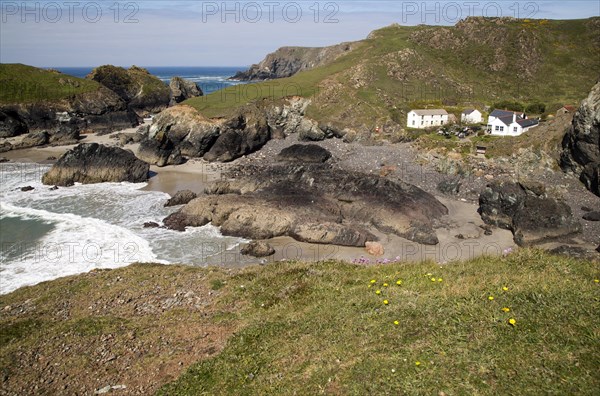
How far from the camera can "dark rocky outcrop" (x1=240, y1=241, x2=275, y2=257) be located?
2847 centimetres

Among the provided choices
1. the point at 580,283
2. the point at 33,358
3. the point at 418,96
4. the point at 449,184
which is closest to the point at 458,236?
the point at 449,184

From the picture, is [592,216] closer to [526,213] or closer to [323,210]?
[526,213]

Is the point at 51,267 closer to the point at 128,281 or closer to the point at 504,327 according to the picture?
the point at 128,281

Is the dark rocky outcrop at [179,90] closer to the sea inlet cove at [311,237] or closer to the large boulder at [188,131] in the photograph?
the sea inlet cove at [311,237]

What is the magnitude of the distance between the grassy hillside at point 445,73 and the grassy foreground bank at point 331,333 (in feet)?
169

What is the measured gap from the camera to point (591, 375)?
29.0ft

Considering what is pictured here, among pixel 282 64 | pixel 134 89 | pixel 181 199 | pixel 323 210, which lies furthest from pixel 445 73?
pixel 282 64

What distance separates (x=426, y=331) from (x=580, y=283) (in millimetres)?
6111

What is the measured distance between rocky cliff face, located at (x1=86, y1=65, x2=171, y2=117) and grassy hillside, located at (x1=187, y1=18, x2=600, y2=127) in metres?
35.0

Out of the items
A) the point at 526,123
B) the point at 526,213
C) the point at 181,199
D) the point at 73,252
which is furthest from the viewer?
the point at 526,123

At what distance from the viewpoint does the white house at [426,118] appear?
64438mm

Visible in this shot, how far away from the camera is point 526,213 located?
3052 centimetres

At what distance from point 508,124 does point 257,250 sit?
44470 mm

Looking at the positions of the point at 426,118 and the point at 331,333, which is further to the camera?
the point at 426,118
